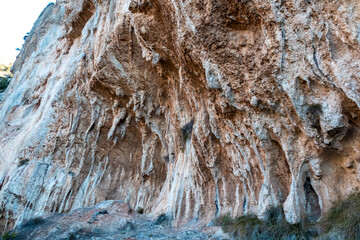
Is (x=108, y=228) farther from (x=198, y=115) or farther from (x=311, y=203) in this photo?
(x=311, y=203)

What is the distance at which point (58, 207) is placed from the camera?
14.2m

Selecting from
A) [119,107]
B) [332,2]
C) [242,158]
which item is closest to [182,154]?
[242,158]

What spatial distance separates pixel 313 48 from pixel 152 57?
20.8ft

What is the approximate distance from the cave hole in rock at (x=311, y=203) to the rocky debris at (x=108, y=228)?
195 centimetres

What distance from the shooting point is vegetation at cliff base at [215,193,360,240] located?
471cm

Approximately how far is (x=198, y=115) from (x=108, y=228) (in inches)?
178

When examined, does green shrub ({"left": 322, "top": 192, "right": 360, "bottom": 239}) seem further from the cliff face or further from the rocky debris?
the rocky debris

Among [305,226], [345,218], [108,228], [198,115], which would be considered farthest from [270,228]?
[108,228]

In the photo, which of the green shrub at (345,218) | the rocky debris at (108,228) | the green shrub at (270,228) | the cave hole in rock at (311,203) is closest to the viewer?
the green shrub at (345,218)

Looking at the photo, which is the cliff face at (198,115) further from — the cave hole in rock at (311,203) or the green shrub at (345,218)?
the green shrub at (345,218)

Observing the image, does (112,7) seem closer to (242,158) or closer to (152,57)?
(152,57)

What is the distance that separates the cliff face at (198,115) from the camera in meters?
5.43

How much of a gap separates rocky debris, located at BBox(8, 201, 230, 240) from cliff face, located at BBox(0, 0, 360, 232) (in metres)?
0.91

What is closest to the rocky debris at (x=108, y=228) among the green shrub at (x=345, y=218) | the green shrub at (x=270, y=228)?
the green shrub at (x=270, y=228)
